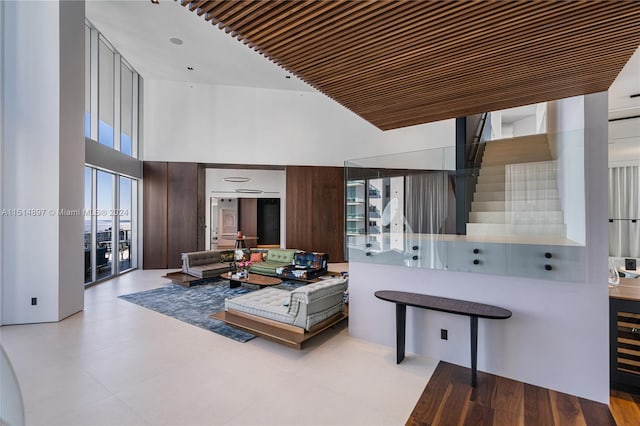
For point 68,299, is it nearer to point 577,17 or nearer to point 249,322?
point 249,322

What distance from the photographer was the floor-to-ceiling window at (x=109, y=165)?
5.86 metres

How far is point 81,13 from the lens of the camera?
4398mm

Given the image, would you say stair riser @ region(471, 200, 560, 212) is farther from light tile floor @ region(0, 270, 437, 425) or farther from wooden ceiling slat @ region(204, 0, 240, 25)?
wooden ceiling slat @ region(204, 0, 240, 25)

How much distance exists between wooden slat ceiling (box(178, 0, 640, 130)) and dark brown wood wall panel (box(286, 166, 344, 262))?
584 cm

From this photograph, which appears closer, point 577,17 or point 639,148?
point 577,17

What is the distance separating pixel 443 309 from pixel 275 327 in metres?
1.85

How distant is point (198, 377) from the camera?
8.61 feet

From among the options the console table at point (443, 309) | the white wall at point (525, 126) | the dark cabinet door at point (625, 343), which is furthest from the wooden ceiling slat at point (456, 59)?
the white wall at point (525, 126)

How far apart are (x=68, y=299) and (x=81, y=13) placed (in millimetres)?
4404

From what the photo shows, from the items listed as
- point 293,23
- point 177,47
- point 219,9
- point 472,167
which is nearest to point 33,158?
point 177,47

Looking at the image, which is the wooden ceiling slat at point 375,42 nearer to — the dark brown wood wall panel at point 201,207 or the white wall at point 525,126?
the dark brown wood wall panel at point 201,207

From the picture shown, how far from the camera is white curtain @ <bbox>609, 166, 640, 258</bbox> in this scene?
6.91 m

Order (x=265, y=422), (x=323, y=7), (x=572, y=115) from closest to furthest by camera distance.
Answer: (x=323, y=7)
(x=265, y=422)
(x=572, y=115)

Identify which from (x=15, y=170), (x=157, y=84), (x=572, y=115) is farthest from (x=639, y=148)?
(x=157, y=84)
